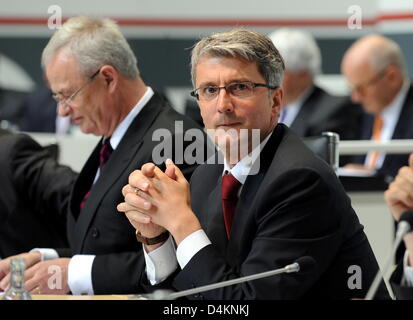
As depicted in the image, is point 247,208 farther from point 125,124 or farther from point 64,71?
point 64,71

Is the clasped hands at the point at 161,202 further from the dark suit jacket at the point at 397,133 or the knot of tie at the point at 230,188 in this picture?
the dark suit jacket at the point at 397,133

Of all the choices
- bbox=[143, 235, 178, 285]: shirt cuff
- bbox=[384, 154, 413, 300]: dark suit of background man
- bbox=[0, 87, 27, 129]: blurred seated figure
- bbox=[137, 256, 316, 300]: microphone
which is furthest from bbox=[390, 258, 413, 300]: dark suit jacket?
bbox=[0, 87, 27, 129]: blurred seated figure

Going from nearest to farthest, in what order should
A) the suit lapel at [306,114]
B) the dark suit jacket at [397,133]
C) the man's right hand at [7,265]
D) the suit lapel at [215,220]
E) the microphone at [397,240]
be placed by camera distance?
the microphone at [397,240] → the suit lapel at [215,220] → the man's right hand at [7,265] → the dark suit jacket at [397,133] → the suit lapel at [306,114]

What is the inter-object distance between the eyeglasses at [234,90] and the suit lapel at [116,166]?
654 mm

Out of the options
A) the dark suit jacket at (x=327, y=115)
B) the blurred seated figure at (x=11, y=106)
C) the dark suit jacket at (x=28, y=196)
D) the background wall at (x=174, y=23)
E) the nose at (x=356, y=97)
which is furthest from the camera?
the background wall at (x=174, y=23)

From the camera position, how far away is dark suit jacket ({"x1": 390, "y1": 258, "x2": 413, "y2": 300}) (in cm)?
237

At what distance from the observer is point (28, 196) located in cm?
356

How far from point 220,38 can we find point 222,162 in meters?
0.42

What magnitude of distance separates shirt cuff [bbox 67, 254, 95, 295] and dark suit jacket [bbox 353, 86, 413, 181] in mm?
1848

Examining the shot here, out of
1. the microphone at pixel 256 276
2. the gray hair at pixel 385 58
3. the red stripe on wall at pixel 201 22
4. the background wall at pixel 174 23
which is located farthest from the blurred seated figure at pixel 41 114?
the microphone at pixel 256 276

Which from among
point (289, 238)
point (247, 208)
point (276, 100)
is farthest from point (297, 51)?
point (289, 238)

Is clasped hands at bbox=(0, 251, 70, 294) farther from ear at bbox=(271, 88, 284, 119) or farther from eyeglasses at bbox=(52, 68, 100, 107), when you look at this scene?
ear at bbox=(271, 88, 284, 119)

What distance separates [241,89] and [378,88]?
3.53m

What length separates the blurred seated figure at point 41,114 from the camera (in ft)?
23.5
